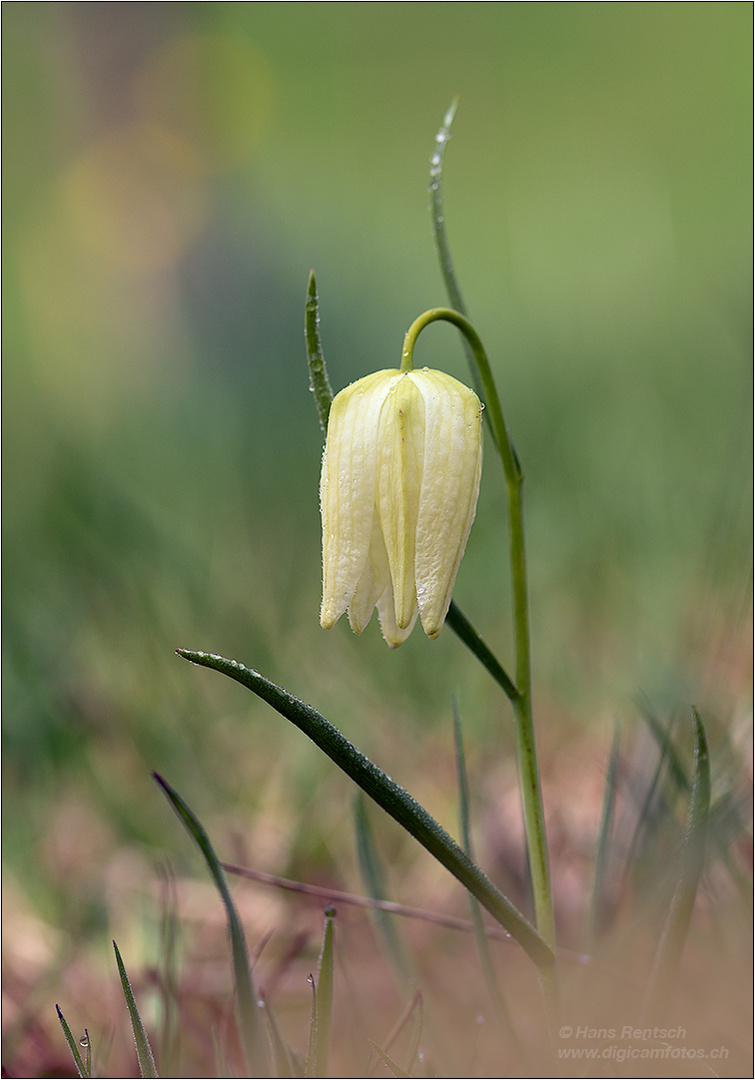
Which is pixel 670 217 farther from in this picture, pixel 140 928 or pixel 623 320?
pixel 140 928

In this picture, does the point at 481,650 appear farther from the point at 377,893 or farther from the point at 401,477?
the point at 377,893

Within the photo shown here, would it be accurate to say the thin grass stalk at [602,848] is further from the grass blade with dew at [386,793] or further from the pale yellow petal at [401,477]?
the pale yellow petal at [401,477]

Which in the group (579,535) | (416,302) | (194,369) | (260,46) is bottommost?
(579,535)

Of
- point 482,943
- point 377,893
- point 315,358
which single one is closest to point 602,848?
point 482,943

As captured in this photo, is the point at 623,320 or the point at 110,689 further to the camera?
the point at 623,320

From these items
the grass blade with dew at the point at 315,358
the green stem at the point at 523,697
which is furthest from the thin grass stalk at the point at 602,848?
the grass blade with dew at the point at 315,358

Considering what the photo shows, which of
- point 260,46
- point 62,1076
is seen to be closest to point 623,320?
point 260,46

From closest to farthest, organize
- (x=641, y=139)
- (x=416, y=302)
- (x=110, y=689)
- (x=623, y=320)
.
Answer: (x=110, y=689)
(x=623, y=320)
(x=416, y=302)
(x=641, y=139)
